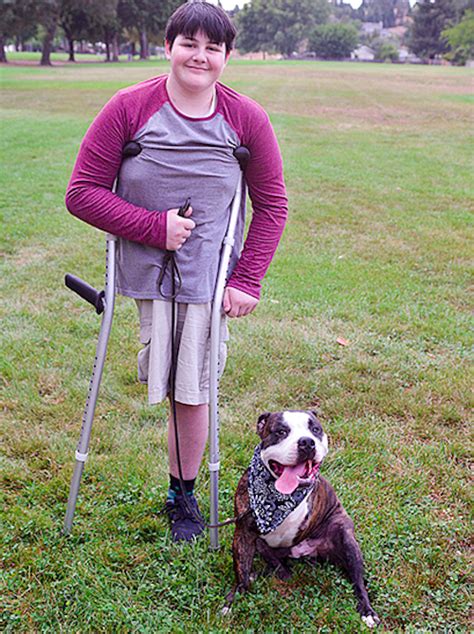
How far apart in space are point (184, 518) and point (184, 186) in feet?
5.20

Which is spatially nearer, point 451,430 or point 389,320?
point 451,430

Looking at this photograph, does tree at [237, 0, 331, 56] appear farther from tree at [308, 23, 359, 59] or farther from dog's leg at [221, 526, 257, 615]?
dog's leg at [221, 526, 257, 615]

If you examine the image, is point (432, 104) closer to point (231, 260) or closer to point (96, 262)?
point (96, 262)

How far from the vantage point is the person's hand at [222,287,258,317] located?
2836mm

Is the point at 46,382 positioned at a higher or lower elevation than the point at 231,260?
lower

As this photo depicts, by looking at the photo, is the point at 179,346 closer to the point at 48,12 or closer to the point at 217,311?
the point at 217,311

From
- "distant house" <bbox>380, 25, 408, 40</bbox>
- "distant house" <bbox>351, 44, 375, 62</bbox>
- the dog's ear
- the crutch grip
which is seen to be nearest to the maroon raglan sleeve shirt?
the crutch grip

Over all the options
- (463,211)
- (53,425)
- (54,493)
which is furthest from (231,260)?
(463,211)

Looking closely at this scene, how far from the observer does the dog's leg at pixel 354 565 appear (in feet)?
8.99

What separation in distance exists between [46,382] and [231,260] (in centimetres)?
225

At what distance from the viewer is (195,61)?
8.16 feet

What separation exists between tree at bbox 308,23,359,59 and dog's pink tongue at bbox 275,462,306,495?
117m

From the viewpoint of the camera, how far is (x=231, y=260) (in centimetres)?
295

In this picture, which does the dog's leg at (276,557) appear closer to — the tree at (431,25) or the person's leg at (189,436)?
the person's leg at (189,436)
